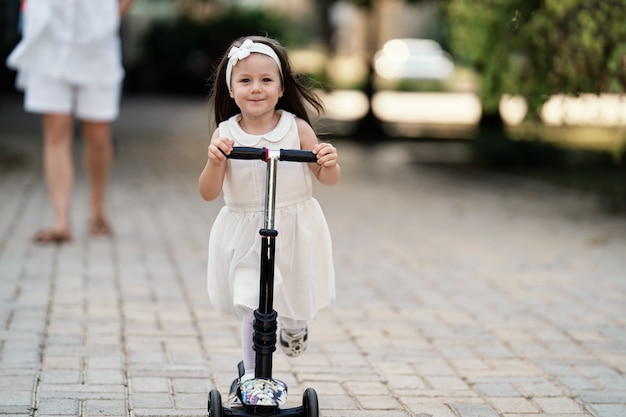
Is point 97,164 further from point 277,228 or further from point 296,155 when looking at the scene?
point 296,155

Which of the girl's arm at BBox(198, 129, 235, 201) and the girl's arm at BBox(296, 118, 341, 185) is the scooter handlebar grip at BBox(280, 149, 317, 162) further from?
the girl's arm at BBox(198, 129, 235, 201)

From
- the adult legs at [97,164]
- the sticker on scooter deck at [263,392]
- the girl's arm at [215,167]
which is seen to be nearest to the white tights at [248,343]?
the sticker on scooter deck at [263,392]

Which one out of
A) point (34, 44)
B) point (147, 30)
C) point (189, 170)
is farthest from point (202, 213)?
point (147, 30)

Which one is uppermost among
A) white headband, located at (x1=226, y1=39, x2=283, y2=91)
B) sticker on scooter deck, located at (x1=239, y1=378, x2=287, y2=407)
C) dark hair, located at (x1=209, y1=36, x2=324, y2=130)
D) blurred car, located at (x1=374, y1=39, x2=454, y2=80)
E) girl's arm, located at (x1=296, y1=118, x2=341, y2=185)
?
white headband, located at (x1=226, y1=39, x2=283, y2=91)

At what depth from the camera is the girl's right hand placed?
3512 millimetres

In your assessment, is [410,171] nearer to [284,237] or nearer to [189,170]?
[189,170]

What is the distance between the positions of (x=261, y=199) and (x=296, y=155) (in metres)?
0.32

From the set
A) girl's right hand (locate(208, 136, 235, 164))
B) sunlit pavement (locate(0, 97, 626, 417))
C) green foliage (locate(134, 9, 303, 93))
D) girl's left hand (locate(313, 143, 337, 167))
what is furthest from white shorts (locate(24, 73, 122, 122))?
green foliage (locate(134, 9, 303, 93))

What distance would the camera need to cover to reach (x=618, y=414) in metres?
4.12

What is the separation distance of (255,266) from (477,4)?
683 cm

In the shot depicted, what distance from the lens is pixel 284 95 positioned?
392 cm

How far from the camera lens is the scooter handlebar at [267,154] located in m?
3.52

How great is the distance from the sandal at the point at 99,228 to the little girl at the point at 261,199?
3872 mm

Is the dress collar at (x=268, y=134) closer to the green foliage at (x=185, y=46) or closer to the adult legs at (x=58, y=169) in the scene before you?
the adult legs at (x=58, y=169)
